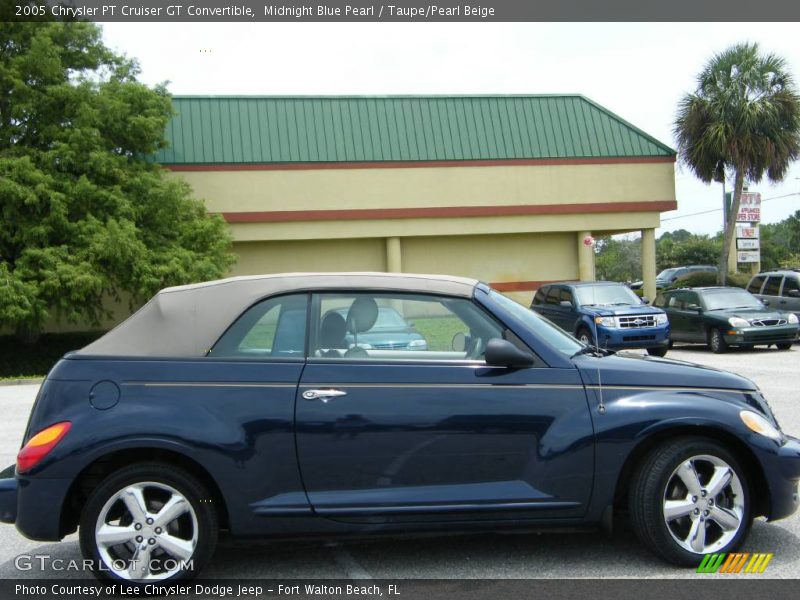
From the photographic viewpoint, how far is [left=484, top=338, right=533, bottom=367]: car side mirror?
4.39m

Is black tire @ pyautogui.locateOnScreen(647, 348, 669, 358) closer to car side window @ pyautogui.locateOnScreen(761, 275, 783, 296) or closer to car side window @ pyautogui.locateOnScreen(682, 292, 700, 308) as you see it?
car side window @ pyautogui.locateOnScreen(682, 292, 700, 308)

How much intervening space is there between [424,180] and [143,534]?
25728 mm

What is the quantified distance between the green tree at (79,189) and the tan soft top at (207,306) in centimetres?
1764

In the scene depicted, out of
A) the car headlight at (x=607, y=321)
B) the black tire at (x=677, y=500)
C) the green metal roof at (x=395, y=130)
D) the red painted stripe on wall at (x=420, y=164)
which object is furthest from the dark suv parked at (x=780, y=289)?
the black tire at (x=677, y=500)

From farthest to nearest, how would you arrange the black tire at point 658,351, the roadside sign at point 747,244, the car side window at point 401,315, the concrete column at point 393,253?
the concrete column at point 393,253 < the roadside sign at point 747,244 < the black tire at point 658,351 < the car side window at point 401,315

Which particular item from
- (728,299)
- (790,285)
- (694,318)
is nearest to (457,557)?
(694,318)

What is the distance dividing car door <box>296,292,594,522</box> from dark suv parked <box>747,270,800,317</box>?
1792 centimetres

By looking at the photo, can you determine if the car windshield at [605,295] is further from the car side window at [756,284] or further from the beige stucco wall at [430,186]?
the beige stucco wall at [430,186]

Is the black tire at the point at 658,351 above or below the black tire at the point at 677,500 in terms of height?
below

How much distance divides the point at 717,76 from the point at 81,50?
21.4m

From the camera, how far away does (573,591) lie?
4.18 metres

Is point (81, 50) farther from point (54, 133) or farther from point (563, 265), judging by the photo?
point (563, 265)

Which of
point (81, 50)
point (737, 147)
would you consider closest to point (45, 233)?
point (81, 50)

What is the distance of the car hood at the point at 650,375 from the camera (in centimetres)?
453
